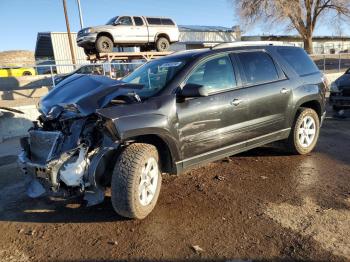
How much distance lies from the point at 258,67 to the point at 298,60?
1.12m

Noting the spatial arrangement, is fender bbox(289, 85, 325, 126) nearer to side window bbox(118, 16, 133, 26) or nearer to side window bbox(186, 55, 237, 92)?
side window bbox(186, 55, 237, 92)

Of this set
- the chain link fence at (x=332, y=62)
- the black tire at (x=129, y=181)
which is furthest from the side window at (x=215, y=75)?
the chain link fence at (x=332, y=62)

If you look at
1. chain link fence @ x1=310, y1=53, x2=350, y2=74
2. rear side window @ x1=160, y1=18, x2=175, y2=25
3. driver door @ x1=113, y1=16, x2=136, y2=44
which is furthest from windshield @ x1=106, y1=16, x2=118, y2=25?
chain link fence @ x1=310, y1=53, x2=350, y2=74

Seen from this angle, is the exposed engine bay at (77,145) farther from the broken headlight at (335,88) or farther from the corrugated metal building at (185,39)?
the corrugated metal building at (185,39)

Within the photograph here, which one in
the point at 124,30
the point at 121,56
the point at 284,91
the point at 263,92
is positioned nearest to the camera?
the point at 263,92

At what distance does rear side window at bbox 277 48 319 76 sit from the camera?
5643 millimetres

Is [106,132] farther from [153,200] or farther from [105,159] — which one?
[153,200]

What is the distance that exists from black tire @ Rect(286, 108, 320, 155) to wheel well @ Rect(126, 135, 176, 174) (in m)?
2.52

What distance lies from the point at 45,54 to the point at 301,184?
47.1 m

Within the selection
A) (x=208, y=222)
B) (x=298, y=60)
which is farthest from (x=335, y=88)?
(x=208, y=222)

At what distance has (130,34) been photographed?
649 inches

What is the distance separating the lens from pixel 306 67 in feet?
19.4

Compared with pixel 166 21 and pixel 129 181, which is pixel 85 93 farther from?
pixel 166 21

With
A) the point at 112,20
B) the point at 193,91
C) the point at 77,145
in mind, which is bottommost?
the point at 77,145
